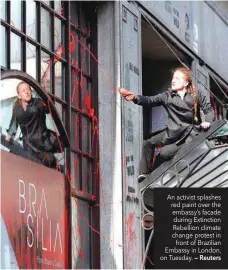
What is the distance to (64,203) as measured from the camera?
Result: 16.7 metres

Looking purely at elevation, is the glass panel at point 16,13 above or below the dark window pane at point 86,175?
above

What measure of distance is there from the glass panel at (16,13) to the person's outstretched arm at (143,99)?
176 cm

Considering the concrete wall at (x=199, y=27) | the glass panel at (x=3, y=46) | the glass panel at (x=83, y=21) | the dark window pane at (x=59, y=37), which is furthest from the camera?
the concrete wall at (x=199, y=27)

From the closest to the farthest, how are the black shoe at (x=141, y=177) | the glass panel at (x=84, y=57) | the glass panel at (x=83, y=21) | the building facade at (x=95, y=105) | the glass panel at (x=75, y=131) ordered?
the black shoe at (x=141, y=177) → the building facade at (x=95, y=105) → the glass panel at (x=75, y=131) → the glass panel at (x=84, y=57) → the glass panel at (x=83, y=21)

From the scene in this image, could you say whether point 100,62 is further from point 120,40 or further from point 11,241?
point 11,241

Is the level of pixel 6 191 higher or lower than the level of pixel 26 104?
lower

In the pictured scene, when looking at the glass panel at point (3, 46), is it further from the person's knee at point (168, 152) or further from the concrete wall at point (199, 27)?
the concrete wall at point (199, 27)

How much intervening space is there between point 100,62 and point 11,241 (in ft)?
18.0

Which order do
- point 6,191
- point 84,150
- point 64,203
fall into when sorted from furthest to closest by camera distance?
point 84,150
point 64,203
point 6,191

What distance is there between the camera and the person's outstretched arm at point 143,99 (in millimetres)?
15844

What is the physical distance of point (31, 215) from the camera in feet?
49.3

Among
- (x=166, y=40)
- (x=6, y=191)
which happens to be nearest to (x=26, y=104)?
(x=6, y=191)

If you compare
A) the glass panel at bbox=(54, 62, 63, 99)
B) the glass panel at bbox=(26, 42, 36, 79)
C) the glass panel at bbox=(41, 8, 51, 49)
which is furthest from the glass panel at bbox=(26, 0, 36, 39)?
the glass panel at bbox=(54, 62, 63, 99)

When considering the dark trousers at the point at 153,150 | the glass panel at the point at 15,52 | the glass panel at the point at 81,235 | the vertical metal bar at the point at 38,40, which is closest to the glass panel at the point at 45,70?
the vertical metal bar at the point at 38,40
